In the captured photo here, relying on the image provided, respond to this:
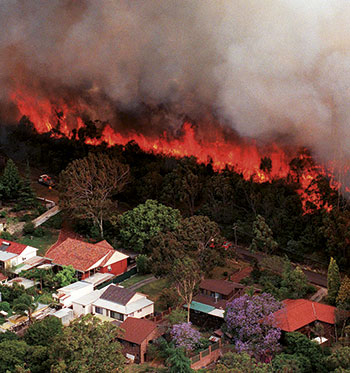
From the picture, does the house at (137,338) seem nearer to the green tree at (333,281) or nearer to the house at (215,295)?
the house at (215,295)

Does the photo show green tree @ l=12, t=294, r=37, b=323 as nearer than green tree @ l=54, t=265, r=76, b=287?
Yes

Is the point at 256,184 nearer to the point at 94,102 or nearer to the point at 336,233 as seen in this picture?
the point at 336,233

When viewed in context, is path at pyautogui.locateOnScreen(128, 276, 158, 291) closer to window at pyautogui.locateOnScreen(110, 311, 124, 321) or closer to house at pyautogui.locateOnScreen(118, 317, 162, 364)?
window at pyautogui.locateOnScreen(110, 311, 124, 321)

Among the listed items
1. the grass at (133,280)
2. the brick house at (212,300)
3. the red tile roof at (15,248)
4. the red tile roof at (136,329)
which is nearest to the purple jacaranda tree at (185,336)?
the red tile roof at (136,329)

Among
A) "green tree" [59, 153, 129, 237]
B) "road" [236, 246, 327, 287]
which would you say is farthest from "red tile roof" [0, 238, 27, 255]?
"road" [236, 246, 327, 287]

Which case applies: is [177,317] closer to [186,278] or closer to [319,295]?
[186,278]

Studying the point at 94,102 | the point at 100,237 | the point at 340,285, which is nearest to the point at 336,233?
the point at 340,285

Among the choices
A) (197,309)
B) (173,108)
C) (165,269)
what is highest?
(173,108)
